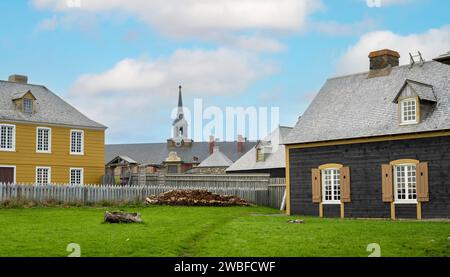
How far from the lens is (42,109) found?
158 ft

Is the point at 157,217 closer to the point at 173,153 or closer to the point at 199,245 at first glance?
the point at 199,245

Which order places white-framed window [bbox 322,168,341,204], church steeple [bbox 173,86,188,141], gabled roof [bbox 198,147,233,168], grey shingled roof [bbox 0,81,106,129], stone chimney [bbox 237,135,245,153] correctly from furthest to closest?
church steeple [bbox 173,86,188,141]
stone chimney [bbox 237,135,245,153]
gabled roof [bbox 198,147,233,168]
grey shingled roof [bbox 0,81,106,129]
white-framed window [bbox 322,168,341,204]

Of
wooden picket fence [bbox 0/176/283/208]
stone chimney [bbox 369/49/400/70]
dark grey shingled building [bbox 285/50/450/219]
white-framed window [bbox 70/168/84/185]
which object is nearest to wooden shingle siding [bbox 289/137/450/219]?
dark grey shingled building [bbox 285/50/450/219]

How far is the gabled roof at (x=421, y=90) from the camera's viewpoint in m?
31.1

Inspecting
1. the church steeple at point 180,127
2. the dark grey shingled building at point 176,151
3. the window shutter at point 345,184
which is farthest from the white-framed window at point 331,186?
the church steeple at point 180,127

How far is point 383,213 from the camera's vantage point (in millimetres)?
31656

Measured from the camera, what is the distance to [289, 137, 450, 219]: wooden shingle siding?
2953 cm

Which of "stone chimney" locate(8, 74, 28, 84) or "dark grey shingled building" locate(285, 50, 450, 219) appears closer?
"dark grey shingled building" locate(285, 50, 450, 219)

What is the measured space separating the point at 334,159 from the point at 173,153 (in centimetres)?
6465

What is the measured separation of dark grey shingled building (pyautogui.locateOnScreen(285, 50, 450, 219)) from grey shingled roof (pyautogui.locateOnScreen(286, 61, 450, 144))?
48 mm

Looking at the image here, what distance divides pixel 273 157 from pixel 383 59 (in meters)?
23.7

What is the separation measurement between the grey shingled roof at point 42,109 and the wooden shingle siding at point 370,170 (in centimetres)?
1893

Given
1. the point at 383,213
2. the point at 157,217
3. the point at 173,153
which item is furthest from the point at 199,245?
the point at 173,153

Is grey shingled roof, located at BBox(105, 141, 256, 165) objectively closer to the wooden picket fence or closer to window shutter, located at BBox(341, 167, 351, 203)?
the wooden picket fence
